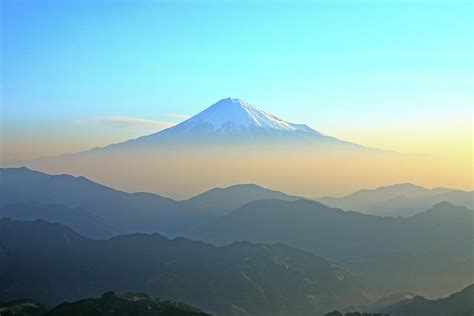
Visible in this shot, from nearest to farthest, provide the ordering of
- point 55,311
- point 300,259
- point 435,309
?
point 55,311
point 435,309
point 300,259

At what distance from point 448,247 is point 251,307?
3781 inches

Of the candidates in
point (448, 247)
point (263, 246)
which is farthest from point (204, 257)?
point (448, 247)

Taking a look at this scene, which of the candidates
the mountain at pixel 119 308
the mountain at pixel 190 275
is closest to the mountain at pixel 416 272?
the mountain at pixel 190 275

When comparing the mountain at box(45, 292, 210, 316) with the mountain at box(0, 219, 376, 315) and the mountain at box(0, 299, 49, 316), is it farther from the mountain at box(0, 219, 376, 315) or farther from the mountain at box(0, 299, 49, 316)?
the mountain at box(0, 219, 376, 315)


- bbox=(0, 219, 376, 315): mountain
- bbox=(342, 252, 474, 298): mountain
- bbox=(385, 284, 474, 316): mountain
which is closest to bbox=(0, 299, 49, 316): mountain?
bbox=(0, 219, 376, 315): mountain

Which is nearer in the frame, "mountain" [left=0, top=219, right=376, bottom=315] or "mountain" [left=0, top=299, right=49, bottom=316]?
"mountain" [left=0, top=299, right=49, bottom=316]

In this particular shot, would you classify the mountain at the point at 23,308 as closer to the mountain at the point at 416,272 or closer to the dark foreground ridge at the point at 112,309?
the dark foreground ridge at the point at 112,309

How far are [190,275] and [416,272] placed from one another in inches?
2569

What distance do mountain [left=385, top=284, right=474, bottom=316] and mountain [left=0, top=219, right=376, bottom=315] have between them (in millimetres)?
24325

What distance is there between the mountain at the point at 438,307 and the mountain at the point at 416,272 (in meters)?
37.8

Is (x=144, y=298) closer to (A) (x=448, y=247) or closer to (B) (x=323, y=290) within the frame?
(B) (x=323, y=290)

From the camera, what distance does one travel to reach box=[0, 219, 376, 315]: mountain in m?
127

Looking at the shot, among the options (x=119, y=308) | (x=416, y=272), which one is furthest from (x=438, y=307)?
(x=416, y=272)

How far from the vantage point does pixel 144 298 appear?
82.4m
